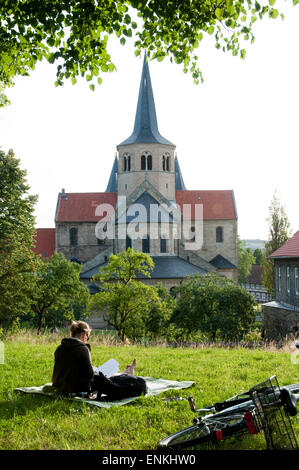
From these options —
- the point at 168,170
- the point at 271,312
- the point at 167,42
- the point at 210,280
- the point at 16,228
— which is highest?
the point at 168,170

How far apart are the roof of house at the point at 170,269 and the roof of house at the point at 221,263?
5.87m

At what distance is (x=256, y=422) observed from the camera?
13.9 ft

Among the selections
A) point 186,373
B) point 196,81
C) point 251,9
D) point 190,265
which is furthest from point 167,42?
point 190,265

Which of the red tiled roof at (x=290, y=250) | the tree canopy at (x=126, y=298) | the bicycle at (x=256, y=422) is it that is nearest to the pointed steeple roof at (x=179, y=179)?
the red tiled roof at (x=290, y=250)

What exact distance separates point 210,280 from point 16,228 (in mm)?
12291

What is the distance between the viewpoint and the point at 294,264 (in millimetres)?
26953

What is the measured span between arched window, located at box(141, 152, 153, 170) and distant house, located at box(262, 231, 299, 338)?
81.7ft

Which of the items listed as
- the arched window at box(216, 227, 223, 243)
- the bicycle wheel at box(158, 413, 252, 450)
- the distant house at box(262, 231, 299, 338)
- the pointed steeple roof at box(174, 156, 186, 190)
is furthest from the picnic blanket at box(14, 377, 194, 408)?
the pointed steeple roof at box(174, 156, 186, 190)

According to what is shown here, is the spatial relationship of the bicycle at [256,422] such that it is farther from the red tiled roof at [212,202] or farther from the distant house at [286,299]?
the red tiled roof at [212,202]

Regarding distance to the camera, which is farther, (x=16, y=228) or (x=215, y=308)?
(x=215, y=308)

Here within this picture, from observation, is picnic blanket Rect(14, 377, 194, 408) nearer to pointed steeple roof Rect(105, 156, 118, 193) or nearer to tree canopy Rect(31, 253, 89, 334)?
tree canopy Rect(31, 253, 89, 334)

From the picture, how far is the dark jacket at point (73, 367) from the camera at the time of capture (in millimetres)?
6258

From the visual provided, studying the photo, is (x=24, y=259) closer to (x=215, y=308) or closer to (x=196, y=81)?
(x=215, y=308)
